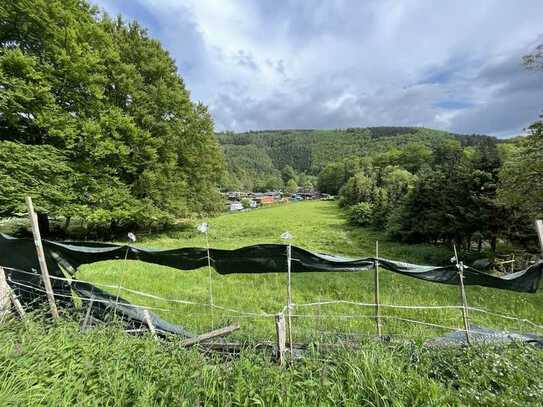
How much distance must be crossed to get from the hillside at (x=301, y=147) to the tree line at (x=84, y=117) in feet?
249

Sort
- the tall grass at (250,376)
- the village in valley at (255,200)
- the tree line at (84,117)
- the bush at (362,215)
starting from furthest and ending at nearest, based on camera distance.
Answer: the village in valley at (255,200)
the bush at (362,215)
the tree line at (84,117)
the tall grass at (250,376)

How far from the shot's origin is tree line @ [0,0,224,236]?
10.6 metres

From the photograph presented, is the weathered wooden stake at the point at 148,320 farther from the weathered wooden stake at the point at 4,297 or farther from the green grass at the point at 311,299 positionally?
the weathered wooden stake at the point at 4,297

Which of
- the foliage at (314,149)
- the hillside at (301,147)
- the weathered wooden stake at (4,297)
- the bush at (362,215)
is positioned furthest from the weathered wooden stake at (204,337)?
the hillside at (301,147)

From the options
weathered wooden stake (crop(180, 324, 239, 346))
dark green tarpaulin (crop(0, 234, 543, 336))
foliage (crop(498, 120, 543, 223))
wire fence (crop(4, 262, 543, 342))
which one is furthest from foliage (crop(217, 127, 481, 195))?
weathered wooden stake (crop(180, 324, 239, 346))

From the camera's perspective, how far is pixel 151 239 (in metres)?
16.6

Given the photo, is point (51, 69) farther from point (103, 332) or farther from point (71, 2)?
point (103, 332)

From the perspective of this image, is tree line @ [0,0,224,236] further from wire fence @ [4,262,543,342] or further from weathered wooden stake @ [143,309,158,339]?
weathered wooden stake @ [143,309,158,339]

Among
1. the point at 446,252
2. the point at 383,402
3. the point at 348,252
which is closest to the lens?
the point at 383,402

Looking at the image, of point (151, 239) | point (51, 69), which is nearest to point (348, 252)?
point (151, 239)

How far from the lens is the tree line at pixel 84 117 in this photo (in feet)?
34.8

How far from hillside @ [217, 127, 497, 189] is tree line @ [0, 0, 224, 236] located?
75.9m

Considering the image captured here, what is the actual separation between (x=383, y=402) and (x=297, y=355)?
1.20m

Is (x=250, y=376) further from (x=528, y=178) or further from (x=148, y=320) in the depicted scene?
(x=528, y=178)
